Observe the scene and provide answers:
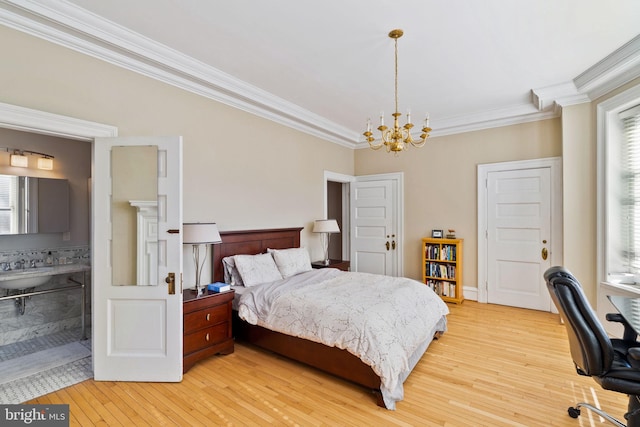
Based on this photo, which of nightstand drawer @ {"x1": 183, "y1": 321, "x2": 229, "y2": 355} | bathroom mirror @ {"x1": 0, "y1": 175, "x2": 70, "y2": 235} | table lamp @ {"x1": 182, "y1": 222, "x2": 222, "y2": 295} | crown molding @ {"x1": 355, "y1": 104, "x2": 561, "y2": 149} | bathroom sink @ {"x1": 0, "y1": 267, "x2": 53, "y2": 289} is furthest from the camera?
crown molding @ {"x1": 355, "y1": 104, "x2": 561, "y2": 149}

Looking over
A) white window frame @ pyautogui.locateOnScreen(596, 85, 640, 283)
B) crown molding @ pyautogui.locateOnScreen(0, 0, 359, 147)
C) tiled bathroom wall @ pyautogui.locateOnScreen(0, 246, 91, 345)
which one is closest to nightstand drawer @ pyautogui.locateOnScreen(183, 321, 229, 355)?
tiled bathroom wall @ pyautogui.locateOnScreen(0, 246, 91, 345)

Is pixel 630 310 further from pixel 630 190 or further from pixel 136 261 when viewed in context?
pixel 136 261

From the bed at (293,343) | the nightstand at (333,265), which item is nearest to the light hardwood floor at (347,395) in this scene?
the bed at (293,343)

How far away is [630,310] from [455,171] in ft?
11.0

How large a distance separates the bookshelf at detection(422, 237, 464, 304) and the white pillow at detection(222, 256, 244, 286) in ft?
10.1

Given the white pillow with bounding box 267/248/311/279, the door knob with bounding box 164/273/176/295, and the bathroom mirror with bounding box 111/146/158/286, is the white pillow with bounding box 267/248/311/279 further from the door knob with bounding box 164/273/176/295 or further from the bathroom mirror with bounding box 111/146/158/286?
the bathroom mirror with bounding box 111/146/158/286

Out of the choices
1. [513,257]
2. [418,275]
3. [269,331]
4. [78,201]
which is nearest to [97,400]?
[269,331]

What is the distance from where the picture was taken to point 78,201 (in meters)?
4.00

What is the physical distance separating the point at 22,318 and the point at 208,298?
7.86 feet

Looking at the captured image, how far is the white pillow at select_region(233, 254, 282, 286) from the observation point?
11.6 feet

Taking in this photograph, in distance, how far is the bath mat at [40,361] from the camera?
271 centimetres

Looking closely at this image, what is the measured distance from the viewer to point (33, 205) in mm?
3566

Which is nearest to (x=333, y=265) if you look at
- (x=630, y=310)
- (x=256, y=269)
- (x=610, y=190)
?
(x=256, y=269)

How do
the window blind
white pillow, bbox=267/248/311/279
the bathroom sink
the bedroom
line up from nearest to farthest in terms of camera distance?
1. the bedroom
2. the bathroom sink
3. the window blind
4. white pillow, bbox=267/248/311/279
